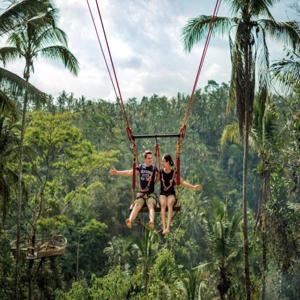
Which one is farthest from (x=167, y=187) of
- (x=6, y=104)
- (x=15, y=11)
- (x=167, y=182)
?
(x=15, y=11)

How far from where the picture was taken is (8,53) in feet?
52.9

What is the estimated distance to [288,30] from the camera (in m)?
13.9

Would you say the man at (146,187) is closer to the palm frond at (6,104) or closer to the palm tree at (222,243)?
the palm frond at (6,104)

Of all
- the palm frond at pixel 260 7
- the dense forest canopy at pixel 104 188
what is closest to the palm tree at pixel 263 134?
the dense forest canopy at pixel 104 188

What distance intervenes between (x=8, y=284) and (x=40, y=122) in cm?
689

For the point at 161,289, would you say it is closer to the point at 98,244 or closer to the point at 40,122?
the point at 40,122

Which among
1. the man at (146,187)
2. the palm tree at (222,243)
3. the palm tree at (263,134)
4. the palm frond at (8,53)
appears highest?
the palm frond at (8,53)

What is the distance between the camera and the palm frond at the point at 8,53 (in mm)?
15000

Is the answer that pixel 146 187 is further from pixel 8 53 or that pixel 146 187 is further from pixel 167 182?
pixel 8 53

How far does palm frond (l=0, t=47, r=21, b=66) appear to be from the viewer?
49.2 feet

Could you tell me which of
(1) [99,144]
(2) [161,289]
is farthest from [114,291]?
(1) [99,144]

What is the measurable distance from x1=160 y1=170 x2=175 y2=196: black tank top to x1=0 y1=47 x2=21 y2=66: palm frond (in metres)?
8.39

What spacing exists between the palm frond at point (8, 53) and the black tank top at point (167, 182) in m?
8.39

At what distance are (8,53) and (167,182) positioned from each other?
987 centimetres
